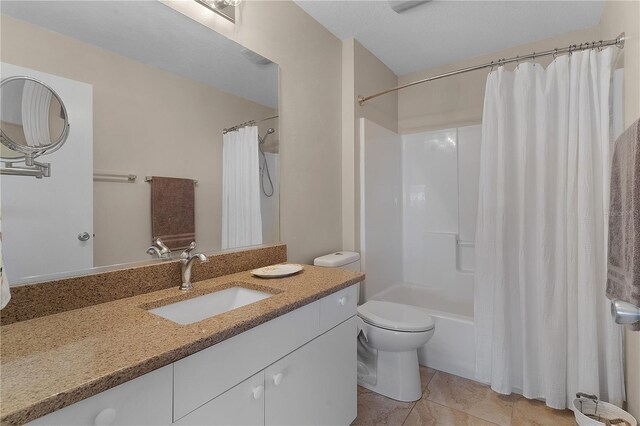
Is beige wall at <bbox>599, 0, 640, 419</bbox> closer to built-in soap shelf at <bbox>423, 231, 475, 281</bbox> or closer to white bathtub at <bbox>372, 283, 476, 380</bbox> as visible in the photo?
white bathtub at <bbox>372, 283, 476, 380</bbox>

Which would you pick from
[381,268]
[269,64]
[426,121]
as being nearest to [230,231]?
[269,64]

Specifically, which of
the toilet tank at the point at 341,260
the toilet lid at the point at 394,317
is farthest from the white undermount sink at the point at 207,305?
the toilet lid at the point at 394,317

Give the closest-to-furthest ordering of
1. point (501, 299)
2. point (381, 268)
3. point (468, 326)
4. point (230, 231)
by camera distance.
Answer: point (230, 231) → point (501, 299) → point (468, 326) → point (381, 268)

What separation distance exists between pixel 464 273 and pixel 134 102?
8.94 feet

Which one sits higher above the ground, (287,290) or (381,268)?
(287,290)

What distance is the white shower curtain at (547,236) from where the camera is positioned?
5.24ft

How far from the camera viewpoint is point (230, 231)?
1502 mm

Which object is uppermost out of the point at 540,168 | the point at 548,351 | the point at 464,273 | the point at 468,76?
the point at 468,76

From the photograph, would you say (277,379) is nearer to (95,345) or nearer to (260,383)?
(260,383)

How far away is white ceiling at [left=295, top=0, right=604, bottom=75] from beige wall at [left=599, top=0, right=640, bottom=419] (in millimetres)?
402

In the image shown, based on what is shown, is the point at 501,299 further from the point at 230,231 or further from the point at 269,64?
the point at 269,64

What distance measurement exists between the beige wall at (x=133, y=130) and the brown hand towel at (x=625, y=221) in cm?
145

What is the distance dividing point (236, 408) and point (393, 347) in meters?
1.13

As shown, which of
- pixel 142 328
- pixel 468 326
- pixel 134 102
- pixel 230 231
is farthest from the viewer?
pixel 468 326
